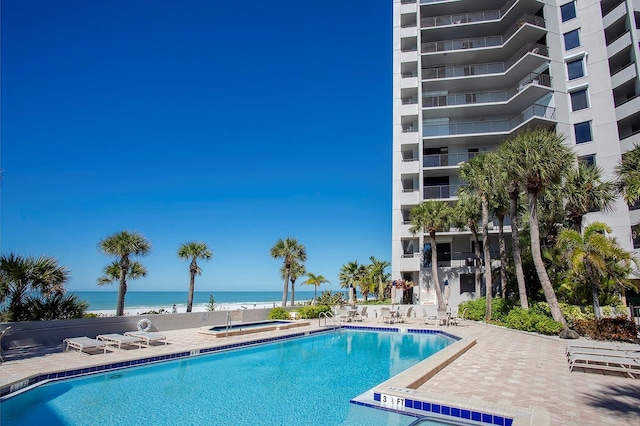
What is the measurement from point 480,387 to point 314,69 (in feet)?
70.7

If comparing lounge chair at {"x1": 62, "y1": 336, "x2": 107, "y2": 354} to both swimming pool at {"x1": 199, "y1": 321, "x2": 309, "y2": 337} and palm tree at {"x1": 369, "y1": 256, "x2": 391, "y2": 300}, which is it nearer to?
swimming pool at {"x1": 199, "y1": 321, "x2": 309, "y2": 337}

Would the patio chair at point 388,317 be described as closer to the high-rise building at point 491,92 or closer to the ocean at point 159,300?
the high-rise building at point 491,92

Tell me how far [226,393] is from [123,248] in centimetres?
1302

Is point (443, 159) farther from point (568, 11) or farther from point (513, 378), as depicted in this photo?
point (513, 378)

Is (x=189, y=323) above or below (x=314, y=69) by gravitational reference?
below

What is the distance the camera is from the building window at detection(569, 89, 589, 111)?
2336 centimetres

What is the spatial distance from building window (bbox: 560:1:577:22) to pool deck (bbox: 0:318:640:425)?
24088 mm

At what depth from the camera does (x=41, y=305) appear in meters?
12.9

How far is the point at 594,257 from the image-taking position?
13727 mm

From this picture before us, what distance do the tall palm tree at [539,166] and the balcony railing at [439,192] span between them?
11.2 m

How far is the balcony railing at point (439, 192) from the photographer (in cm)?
2648

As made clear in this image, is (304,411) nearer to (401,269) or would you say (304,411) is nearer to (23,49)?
(23,49)

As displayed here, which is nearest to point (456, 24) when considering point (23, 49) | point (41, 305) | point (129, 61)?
point (129, 61)

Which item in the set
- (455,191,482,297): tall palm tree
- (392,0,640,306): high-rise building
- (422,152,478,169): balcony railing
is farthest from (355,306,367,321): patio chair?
(422,152,478,169): balcony railing
